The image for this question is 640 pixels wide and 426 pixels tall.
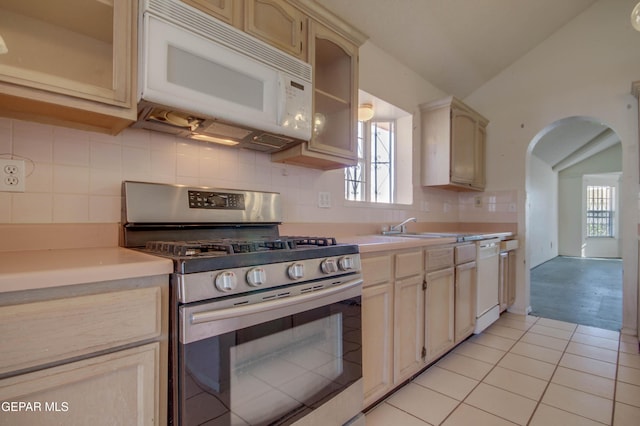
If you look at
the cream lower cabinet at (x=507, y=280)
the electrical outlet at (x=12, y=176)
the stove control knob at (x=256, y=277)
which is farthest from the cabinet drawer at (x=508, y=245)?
the electrical outlet at (x=12, y=176)

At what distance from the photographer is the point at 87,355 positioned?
0.77m

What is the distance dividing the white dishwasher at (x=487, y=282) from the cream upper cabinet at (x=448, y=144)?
74 cm

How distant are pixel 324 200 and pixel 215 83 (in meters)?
1.10

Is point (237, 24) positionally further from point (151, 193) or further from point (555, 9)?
point (555, 9)

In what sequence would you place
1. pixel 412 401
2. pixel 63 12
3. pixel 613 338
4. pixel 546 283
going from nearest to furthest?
1. pixel 63 12
2. pixel 412 401
3. pixel 613 338
4. pixel 546 283

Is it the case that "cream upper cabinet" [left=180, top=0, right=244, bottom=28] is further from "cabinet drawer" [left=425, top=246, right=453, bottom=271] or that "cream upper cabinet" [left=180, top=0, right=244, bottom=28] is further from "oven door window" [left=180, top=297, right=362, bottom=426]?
"cabinet drawer" [left=425, top=246, right=453, bottom=271]

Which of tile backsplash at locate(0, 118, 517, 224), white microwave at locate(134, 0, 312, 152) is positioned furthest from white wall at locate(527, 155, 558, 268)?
white microwave at locate(134, 0, 312, 152)

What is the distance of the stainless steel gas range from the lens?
2.96ft

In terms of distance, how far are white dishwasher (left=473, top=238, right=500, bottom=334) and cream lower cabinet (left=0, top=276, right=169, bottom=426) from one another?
233cm

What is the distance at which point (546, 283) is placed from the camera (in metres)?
4.98

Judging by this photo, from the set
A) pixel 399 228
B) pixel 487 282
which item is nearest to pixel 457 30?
pixel 399 228

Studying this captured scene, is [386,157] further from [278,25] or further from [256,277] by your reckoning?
[256,277]

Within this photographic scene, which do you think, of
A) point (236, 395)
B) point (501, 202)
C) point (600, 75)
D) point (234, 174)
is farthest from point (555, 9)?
point (236, 395)

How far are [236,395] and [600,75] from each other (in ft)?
13.5
